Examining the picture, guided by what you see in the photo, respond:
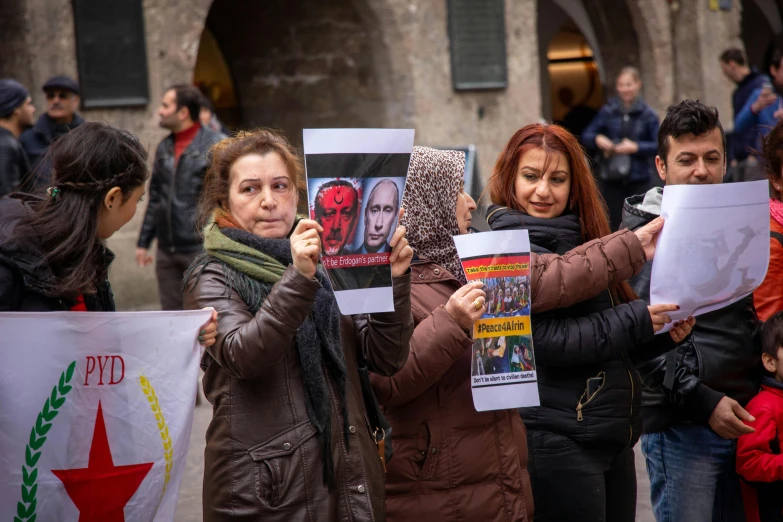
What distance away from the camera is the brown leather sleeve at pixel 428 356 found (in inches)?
109

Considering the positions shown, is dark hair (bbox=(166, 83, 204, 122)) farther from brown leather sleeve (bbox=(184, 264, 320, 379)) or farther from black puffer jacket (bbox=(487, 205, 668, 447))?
brown leather sleeve (bbox=(184, 264, 320, 379))

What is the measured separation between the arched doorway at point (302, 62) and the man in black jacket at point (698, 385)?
6902 millimetres

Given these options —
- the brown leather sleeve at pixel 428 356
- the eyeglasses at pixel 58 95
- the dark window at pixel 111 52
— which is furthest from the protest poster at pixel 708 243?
the dark window at pixel 111 52

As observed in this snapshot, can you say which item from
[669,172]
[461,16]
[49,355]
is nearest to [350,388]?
[49,355]

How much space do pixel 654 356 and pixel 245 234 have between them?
131 cm

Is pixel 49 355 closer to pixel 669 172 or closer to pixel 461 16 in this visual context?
pixel 669 172

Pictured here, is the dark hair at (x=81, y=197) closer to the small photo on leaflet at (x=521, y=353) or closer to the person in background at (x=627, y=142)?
the small photo on leaflet at (x=521, y=353)

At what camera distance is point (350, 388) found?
8.69 ft

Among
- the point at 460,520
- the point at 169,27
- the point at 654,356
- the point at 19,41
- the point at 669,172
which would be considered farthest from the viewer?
the point at 169,27

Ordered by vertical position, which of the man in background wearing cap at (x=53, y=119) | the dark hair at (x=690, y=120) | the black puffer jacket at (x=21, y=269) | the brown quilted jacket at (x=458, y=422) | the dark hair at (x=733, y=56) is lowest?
the brown quilted jacket at (x=458, y=422)

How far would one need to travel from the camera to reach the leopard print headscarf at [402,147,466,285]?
294 cm

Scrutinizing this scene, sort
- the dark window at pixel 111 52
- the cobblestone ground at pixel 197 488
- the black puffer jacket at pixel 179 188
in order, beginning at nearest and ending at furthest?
the cobblestone ground at pixel 197 488
the black puffer jacket at pixel 179 188
the dark window at pixel 111 52

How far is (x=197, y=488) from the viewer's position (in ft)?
16.4

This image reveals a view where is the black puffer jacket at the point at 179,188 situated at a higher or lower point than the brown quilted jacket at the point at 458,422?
higher
